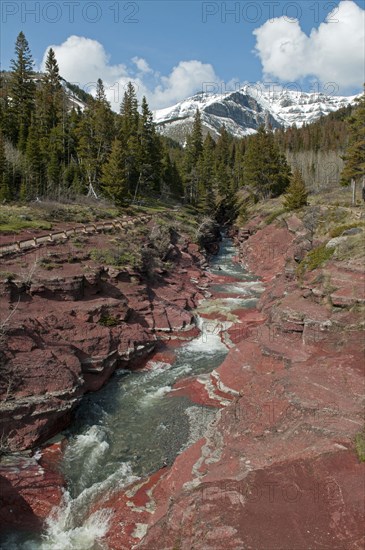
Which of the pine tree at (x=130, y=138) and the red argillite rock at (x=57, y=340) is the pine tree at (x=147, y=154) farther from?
the red argillite rock at (x=57, y=340)

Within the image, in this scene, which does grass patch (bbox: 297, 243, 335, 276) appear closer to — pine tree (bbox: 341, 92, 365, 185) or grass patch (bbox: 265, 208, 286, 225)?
pine tree (bbox: 341, 92, 365, 185)

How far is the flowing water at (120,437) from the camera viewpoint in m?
12.9

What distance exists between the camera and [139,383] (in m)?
22.1

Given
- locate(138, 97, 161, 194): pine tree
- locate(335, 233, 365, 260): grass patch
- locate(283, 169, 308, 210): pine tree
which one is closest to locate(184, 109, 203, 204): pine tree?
locate(138, 97, 161, 194): pine tree

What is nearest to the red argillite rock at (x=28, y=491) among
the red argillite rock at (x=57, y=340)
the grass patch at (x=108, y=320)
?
the red argillite rock at (x=57, y=340)

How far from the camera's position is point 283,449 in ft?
43.5

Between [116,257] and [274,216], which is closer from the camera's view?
[116,257]

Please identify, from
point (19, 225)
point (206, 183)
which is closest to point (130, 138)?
point (206, 183)

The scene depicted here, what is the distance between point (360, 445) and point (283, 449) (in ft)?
7.96

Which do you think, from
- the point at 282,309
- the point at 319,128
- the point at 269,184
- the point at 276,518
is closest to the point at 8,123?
the point at 269,184

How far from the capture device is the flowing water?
1287 cm

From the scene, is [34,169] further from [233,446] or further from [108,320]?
[233,446]

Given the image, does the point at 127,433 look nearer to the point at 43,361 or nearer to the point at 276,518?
the point at 43,361

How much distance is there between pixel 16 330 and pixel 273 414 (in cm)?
1307
